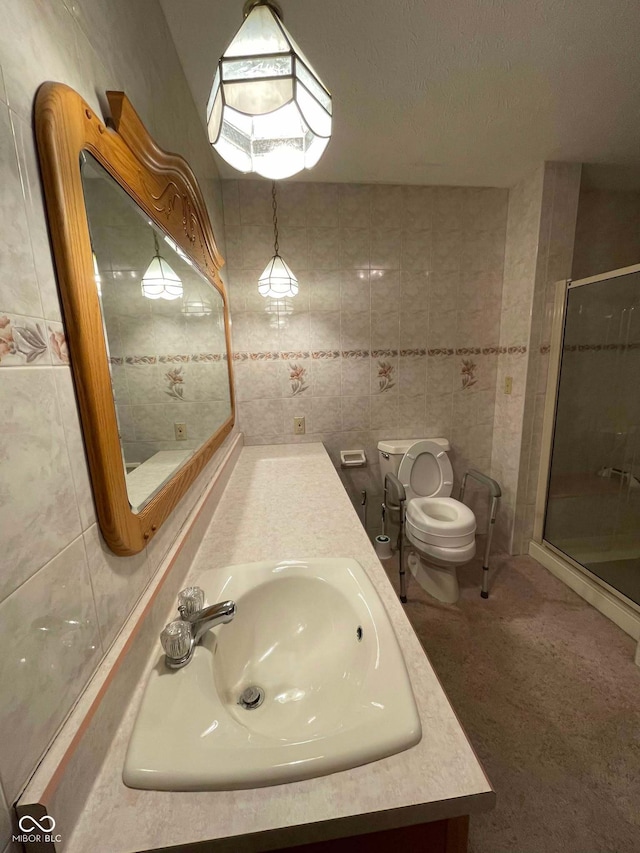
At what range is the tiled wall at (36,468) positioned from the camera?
32 centimetres

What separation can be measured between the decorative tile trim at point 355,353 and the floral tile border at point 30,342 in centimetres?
157

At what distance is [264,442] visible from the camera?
1938mm

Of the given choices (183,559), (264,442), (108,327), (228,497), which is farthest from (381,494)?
(108,327)

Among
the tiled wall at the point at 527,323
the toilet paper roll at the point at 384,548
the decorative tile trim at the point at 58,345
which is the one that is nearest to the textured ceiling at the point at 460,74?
the tiled wall at the point at 527,323

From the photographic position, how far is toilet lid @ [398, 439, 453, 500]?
6.03ft

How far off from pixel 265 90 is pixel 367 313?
137 cm

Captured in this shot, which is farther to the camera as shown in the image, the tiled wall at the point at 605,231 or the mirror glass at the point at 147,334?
the tiled wall at the point at 605,231

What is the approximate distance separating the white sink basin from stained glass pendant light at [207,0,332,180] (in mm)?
926

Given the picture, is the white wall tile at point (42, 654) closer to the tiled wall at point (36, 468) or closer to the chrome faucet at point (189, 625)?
the tiled wall at point (36, 468)

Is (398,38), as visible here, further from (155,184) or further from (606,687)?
(606,687)

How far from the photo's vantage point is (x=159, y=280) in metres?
0.78

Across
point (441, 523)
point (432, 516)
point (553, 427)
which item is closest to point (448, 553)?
point (441, 523)

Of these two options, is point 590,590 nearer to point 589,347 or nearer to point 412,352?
point 589,347

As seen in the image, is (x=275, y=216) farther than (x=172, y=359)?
Yes
